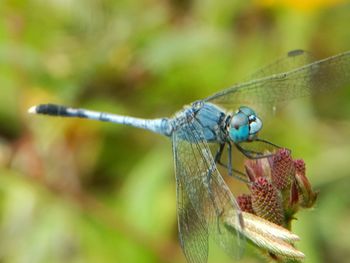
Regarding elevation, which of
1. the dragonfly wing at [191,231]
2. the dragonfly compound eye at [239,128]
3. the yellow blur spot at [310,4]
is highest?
the yellow blur spot at [310,4]

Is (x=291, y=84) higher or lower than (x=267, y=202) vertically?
higher

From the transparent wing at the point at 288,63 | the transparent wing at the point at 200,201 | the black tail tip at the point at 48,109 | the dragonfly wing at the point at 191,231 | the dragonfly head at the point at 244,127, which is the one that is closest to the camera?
the transparent wing at the point at 200,201

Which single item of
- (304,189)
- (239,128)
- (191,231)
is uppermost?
(239,128)

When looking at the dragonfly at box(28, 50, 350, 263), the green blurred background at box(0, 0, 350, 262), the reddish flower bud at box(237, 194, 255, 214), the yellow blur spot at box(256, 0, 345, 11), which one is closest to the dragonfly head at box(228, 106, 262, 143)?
the dragonfly at box(28, 50, 350, 263)

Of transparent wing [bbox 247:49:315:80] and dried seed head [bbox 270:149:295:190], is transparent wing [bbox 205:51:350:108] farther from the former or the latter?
dried seed head [bbox 270:149:295:190]

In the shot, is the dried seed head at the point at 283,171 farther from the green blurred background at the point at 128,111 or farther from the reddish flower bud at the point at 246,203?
the green blurred background at the point at 128,111

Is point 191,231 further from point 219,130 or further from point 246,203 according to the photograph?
point 219,130

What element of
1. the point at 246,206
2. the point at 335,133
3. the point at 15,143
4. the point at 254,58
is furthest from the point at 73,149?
the point at 246,206

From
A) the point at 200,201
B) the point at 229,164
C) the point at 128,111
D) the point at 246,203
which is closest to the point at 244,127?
the point at 229,164

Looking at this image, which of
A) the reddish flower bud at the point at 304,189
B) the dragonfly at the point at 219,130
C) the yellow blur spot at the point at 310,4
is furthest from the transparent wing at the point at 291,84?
the yellow blur spot at the point at 310,4
